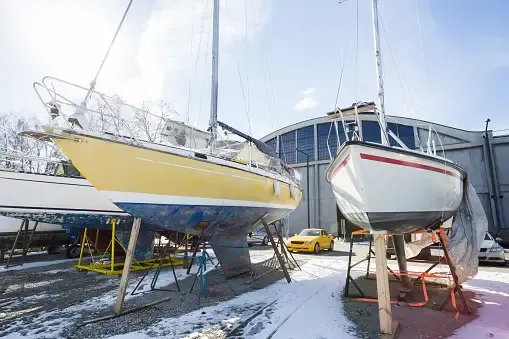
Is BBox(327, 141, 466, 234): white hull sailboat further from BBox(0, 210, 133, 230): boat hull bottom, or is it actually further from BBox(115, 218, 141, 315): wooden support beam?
BBox(0, 210, 133, 230): boat hull bottom

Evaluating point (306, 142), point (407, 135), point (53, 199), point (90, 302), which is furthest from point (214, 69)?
point (306, 142)

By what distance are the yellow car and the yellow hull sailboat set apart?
5.51 metres

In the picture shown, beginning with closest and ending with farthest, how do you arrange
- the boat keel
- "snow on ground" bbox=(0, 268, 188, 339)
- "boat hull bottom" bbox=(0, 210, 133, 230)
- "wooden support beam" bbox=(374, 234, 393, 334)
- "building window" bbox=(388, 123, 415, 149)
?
"wooden support beam" bbox=(374, 234, 393, 334)
"snow on ground" bbox=(0, 268, 188, 339)
the boat keel
"boat hull bottom" bbox=(0, 210, 133, 230)
"building window" bbox=(388, 123, 415, 149)

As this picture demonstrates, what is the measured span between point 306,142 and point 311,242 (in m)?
14.6

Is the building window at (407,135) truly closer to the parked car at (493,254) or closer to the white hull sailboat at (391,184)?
the parked car at (493,254)

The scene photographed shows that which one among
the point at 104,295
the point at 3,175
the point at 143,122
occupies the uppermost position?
the point at 143,122

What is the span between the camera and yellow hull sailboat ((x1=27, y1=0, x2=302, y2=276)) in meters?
4.57

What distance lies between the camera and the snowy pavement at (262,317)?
12.2 feet

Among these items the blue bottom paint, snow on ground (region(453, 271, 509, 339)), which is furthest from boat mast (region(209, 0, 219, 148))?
snow on ground (region(453, 271, 509, 339))

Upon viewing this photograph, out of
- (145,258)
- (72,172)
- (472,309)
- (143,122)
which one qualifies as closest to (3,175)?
(72,172)

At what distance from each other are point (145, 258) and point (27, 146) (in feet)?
46.1

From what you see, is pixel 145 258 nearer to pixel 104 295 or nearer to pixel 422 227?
pixel 104 295

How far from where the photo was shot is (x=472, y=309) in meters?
4.61

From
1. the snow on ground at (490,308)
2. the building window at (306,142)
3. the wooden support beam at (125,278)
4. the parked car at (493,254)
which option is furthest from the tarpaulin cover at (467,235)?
the building window at (306,142)
